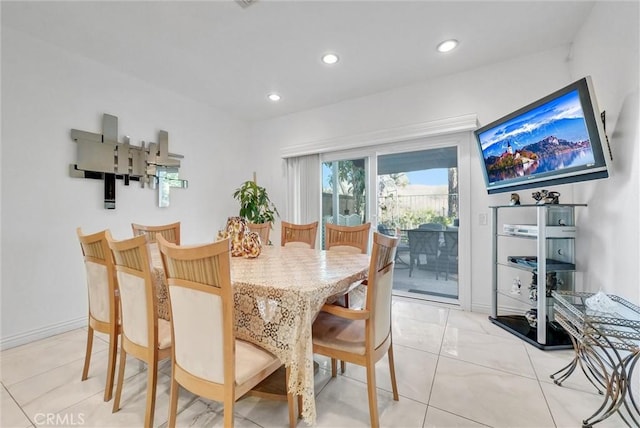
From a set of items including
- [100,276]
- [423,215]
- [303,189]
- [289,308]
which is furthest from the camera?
[303,189]

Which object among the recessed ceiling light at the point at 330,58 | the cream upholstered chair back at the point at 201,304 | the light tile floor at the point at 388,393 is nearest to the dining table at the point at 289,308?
the cream upholstered chair back at the point at 201,304

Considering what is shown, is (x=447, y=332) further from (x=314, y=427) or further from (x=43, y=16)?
(x=43, y=16)

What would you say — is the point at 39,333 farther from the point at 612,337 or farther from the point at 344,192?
the point at 612,337

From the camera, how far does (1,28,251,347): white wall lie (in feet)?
7.47

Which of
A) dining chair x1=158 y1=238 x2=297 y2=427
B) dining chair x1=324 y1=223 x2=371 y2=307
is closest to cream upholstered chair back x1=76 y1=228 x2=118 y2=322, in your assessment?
dining chair x1=158 y1=238 x2=297 y2=427

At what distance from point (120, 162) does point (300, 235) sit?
2.13 m

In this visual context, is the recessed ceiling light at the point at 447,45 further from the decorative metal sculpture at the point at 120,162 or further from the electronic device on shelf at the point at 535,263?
the decorative metal sculpture at the point at 120,162

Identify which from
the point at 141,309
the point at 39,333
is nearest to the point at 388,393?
the point at 141,309

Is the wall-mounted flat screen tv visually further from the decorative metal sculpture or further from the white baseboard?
the white baseboard

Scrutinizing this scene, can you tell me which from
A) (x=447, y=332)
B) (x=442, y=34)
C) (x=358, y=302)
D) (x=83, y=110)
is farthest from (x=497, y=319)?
(x=83, y=110)

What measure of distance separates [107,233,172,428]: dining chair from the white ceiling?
1859 millimetres

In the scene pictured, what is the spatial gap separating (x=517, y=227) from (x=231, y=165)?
12.5 feet

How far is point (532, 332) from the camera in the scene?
7.77ft

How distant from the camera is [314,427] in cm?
139
